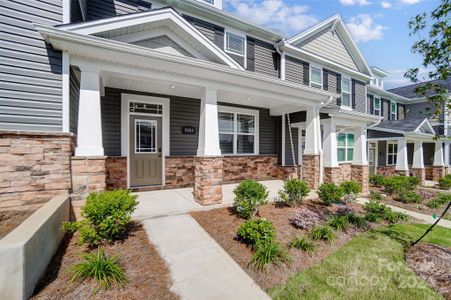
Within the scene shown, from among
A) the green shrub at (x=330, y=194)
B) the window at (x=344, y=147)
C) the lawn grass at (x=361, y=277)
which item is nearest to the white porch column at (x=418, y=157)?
the window at (x=344, y=147)

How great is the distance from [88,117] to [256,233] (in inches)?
156

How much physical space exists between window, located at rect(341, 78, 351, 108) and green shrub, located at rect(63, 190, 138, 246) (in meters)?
12.5

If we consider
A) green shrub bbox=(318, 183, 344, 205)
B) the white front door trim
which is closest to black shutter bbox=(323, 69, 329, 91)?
green shrub bbox=(318, 183, 344, 205)

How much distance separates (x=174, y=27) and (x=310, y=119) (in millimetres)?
5540

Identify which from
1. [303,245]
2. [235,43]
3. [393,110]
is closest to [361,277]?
[303,245]

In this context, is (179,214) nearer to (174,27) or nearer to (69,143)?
(69,143)

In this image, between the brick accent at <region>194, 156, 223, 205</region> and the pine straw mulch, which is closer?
the pine straw mulch

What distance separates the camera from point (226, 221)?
4520mm

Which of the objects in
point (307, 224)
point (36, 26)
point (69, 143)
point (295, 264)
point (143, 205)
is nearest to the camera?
point (295, 264)

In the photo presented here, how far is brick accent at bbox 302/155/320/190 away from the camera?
7590mm

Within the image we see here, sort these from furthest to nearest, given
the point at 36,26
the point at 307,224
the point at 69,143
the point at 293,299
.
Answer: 1. the point at 307,224
2. the point at 69,143
3. the point at 36,26
4. the point at 293,299

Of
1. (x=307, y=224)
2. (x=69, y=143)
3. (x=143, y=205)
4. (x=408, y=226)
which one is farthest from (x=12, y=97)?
(x=408, y=226)

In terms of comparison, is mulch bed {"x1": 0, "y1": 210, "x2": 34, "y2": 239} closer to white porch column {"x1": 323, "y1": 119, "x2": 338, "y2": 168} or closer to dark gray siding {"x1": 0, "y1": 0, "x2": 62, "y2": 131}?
dark gray siding {"x1": 0, "y1": 0, "x2": 62, "y2": 131}

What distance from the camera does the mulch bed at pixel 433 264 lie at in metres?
2.96
